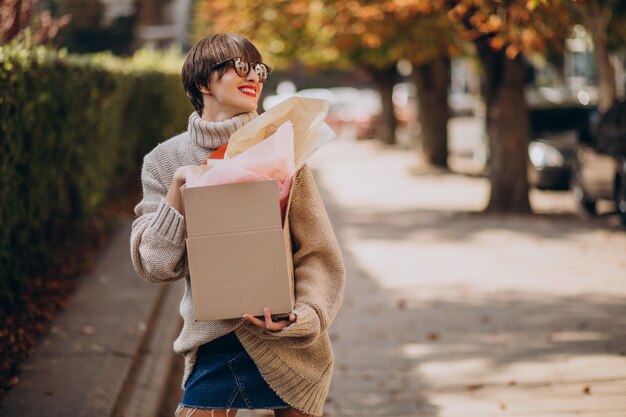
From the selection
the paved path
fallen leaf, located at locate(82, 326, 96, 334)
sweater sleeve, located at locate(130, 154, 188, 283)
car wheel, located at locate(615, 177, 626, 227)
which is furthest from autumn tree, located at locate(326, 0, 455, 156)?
sweater sleeve, located at locate(130, 154, 188, 283)

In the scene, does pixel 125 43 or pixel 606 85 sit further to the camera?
pixel 125 43

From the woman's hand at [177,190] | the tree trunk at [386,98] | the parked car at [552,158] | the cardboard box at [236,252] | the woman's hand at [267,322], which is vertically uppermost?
the woman's hand at [177,190]

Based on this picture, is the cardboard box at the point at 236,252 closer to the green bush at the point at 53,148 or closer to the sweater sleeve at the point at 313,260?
the sweater sleeve at the point at 313,260

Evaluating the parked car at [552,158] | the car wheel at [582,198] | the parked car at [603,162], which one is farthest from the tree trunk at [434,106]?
the parked car at [603,162]

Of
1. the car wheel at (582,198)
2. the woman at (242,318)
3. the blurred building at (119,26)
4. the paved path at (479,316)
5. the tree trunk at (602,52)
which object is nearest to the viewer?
the woman at (242,318)

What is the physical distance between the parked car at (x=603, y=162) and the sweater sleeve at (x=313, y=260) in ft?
35.1

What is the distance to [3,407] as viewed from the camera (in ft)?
16.7

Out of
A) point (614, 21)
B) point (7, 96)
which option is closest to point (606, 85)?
point (614, 21)

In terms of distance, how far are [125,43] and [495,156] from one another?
1998 cm

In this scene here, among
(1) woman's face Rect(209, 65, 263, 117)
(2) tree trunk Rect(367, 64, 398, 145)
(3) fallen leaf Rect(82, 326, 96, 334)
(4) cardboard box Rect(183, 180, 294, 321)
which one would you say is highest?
(1) woman's face Rect(209, 65, 263, 117)

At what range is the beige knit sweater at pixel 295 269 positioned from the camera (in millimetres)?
3119

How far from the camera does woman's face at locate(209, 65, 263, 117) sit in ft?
10.5

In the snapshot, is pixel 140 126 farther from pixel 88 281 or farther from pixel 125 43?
pixel 125 43

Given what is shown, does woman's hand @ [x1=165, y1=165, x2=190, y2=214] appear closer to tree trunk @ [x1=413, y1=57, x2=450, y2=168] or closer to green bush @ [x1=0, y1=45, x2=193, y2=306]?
green bush @ [x1=0, y1=45, x2=193, y2=306]
